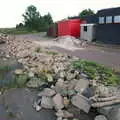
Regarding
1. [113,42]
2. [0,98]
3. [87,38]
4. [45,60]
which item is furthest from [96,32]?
[0,98]

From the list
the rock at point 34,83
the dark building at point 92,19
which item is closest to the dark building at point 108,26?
the dark building at point 92,19

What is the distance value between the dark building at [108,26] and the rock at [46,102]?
16.1 m

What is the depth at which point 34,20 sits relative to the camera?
5775cm

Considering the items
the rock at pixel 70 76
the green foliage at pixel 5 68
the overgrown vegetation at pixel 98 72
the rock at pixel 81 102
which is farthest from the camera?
the green foliage at pixel 5 68

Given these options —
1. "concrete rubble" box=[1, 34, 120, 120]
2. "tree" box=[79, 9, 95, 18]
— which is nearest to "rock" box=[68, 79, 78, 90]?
"concrete rubble" box=[1, 34, 120, 120]

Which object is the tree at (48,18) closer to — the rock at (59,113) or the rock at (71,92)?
the rock at (71,92)

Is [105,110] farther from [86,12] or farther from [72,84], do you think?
[86,12]

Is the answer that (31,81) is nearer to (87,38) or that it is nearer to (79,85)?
(79,85)

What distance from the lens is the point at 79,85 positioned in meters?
8.46

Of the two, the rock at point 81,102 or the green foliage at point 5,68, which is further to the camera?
the green foliage at point 5,68

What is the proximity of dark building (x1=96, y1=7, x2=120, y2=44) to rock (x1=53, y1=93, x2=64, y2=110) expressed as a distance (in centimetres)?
1603

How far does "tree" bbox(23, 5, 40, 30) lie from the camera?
57969 mm

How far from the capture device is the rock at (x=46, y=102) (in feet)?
25.7

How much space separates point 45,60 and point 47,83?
2737 mm
